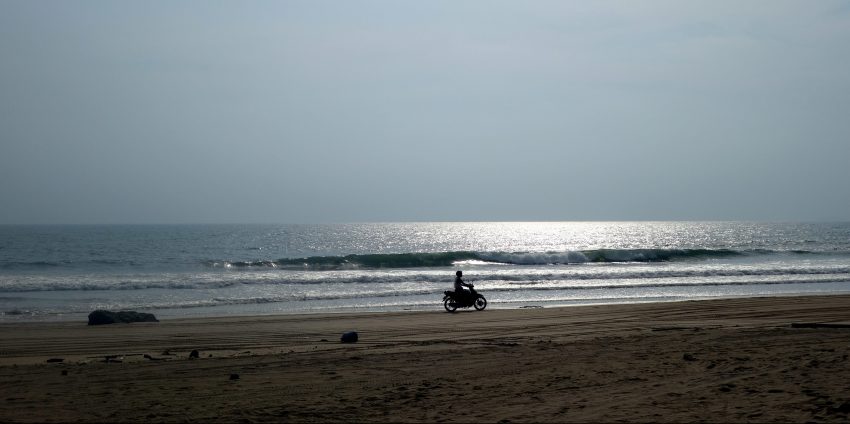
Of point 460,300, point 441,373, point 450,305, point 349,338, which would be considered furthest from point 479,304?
point 441,373

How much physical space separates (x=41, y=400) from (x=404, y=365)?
459 cm

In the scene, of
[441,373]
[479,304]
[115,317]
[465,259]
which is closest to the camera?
[441,373]

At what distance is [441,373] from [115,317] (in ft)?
38.3

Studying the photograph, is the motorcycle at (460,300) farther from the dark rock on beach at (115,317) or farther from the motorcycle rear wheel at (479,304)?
the dark rock on beach at (115,317)

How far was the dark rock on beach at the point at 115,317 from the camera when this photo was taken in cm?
1786

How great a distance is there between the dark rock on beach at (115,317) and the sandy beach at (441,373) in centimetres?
136

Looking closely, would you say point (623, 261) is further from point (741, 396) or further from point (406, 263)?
point (741, 396)

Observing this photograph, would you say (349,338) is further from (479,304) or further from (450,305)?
(479,304)

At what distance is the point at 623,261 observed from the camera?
5384 centimetres

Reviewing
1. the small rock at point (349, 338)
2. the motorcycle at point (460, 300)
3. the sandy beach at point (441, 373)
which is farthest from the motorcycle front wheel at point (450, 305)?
the small rock at point (349, 338)

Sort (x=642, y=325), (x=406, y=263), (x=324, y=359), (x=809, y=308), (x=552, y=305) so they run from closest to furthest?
(x=324, y=359) → (x=642, y=325) → (x=809, y=308) → (x=552, y=305) → (x=406, y=263)

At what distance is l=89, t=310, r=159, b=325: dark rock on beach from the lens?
58.6ft

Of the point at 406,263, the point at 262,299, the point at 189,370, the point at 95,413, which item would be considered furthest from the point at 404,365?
the point at 406,263

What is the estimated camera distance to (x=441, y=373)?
9.61m
